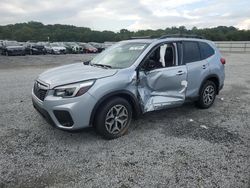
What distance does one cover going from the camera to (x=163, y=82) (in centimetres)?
470

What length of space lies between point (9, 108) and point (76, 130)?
9.33ft

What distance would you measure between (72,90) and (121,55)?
1.53m

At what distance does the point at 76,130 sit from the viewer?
381 cm

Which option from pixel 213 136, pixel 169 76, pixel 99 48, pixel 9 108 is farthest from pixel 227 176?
pixel 99 48

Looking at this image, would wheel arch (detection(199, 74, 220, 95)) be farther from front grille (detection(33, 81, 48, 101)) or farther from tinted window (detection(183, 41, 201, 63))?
front grille (detection(33, 81, 48, 101))

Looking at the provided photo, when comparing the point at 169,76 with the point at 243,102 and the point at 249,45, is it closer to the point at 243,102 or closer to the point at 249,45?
the point at 243,102

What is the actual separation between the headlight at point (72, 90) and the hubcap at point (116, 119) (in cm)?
57

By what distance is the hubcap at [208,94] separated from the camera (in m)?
5.81

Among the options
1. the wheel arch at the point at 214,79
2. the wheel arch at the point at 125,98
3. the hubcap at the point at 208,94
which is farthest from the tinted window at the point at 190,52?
the wheel arch at the point at 125,98

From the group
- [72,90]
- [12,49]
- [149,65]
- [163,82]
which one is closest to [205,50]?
[163,82]

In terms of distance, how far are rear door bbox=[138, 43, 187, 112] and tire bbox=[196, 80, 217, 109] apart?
75cm

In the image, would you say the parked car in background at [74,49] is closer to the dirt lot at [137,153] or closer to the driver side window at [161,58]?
the dirt lot at [137,153]

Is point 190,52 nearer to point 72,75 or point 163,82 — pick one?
point 163,82

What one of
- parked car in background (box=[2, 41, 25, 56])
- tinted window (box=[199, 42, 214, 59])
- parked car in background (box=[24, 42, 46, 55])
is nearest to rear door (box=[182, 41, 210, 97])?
Answer: tinted window (box=[199, 42, 214, 59])
